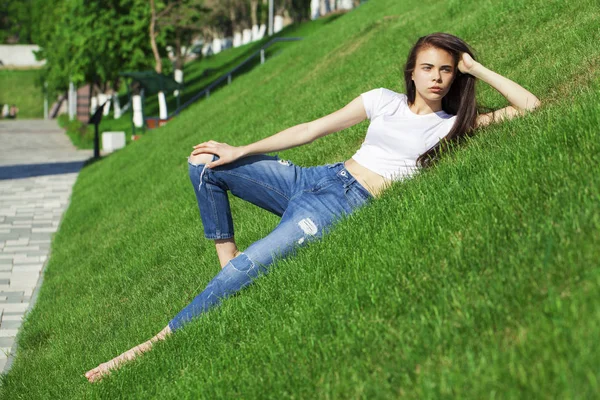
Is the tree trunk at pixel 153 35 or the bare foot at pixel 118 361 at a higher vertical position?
the bare foot at pixel 118 361

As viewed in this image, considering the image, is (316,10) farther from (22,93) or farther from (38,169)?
(38,169)

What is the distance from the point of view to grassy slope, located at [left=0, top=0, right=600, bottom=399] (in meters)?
2.79

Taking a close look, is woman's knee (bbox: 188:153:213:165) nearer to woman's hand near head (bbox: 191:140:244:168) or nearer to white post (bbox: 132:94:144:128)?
woman's hand near head (bbox: 191:140:244:168)

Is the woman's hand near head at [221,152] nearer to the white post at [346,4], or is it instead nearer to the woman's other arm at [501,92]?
the woman's other arm at [501,92]

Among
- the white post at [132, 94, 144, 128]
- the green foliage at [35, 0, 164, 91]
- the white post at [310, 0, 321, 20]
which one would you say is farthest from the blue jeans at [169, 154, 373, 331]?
the white post at [310, 0, 321, 20]

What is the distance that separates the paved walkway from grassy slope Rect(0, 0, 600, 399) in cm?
31

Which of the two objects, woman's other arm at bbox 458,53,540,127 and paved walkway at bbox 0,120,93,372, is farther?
paved walkway at bbox 0,120,93,372

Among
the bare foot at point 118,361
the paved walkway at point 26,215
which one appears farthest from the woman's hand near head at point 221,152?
the paved walkway at point 26,215

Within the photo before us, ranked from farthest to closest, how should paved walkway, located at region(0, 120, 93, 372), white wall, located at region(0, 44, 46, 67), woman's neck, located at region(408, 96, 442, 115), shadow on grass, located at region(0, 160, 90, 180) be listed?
1. white wall, located at region(0, 44, 46, 67)
2. shadow on grass, located at region(0, 160, 90, 180)
3. paved walkway, located at region(0, 120, 93, 372)
4. woman's neck, located at region(408, 96, 442, 115)

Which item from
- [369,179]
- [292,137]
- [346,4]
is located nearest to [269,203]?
[292,137]

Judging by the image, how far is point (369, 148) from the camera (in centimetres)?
514

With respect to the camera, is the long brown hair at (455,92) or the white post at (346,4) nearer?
the long brown hair at (455,92)

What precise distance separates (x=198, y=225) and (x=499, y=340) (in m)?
5.56

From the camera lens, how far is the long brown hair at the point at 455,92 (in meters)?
5.05
